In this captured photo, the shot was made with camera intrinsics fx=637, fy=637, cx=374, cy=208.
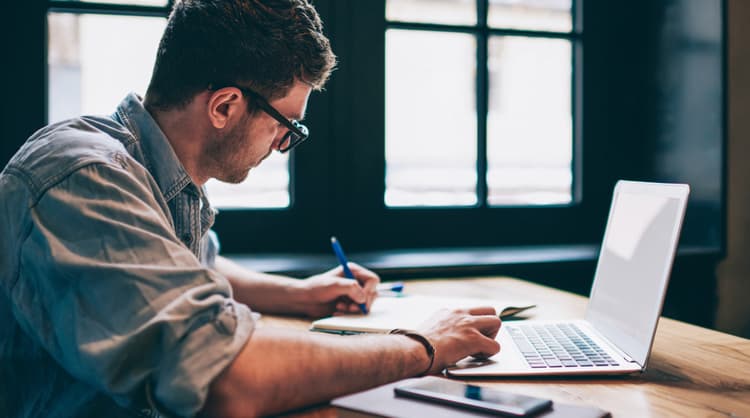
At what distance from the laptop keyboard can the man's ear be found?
24.4 inches

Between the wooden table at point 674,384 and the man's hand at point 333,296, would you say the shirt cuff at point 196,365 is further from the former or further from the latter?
the man's hand at point 333,296

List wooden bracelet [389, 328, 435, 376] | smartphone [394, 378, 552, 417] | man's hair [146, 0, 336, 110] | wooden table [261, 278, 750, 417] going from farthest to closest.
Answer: man's hair [146, 0, 336, 110], wooden bracelet [389, 328, 435, 376], wooden table [261, 278, 750, 417], smartphone [394, 378, 552, 417]

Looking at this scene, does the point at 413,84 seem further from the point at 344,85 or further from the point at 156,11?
the point at 156,11

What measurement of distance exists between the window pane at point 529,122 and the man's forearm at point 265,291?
1244 mm

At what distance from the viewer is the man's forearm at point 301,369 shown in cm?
74

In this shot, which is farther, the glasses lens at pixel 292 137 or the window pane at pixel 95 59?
the window pane at pixel 95 59

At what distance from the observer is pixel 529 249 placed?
2.38 meters

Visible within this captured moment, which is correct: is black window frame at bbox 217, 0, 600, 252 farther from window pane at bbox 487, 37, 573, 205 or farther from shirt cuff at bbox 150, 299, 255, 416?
shirt cuff at bbox 150, 299, 255, 416

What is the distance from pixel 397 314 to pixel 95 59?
4.71 ft

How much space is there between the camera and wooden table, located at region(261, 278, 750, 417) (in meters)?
0.79

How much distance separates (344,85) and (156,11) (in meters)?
0.66

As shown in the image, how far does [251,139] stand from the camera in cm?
117

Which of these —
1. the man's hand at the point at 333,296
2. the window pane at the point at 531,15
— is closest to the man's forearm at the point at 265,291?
the man's hand at the point at 333,296

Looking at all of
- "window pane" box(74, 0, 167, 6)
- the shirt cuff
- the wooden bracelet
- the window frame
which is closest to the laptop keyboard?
the wooden bracelet
